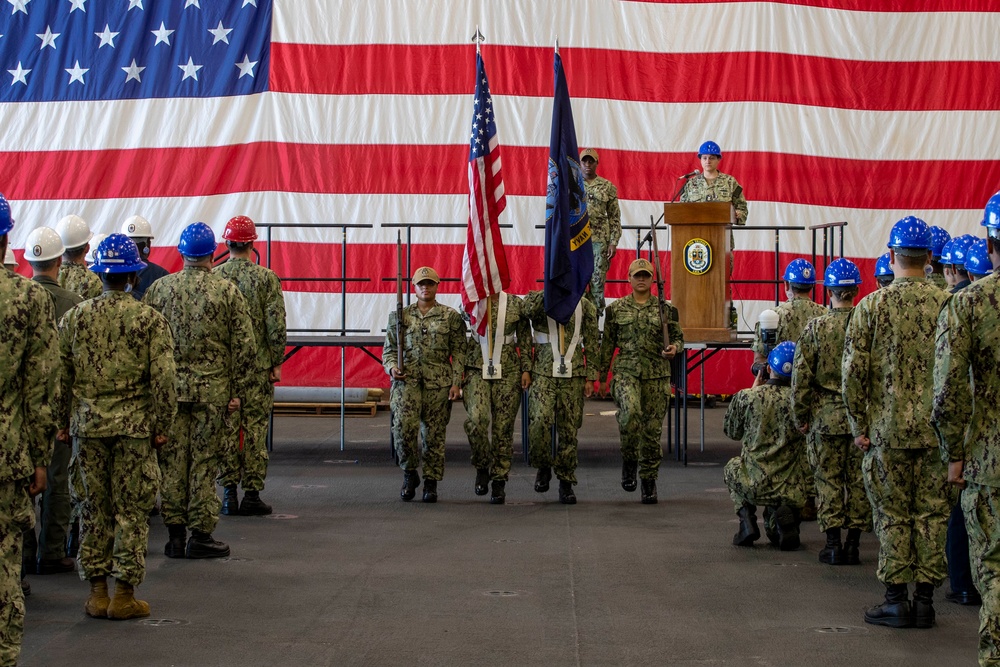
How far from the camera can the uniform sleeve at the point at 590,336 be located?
→ 9.41 metres

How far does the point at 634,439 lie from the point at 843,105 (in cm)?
723

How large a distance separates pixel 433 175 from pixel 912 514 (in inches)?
387

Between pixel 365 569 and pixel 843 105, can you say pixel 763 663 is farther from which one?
pixel 843 105

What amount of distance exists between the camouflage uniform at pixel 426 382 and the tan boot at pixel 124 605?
3662 millimetres

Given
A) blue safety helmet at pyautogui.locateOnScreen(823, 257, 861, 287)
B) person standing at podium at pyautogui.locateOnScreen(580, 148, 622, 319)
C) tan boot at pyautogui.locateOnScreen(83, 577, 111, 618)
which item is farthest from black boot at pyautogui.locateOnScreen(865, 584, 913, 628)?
person standing at podium at pyautogui.locateOnScreen(580, 148, 622, 319)

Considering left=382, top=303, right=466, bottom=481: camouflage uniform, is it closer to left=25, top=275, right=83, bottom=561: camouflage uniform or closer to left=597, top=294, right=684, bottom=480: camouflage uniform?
left=597, top=294, right=684, bottom=480: camouflage uniform

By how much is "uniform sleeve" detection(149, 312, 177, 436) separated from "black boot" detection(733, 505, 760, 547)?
12.1 ft

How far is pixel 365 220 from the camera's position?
14797 millimetres

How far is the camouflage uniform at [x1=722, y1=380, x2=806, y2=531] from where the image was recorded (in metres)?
7.48

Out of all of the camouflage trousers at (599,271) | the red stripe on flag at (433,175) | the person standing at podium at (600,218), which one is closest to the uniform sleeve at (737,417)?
the person standing at podium at (600,218)

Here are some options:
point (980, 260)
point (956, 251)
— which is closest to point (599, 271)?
point (956, 251)

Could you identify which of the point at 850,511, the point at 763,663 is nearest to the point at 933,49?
the point at 850,511

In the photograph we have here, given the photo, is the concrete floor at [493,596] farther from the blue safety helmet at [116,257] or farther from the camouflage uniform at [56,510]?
the blue safety helmet at [116,257]

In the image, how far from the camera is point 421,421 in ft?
30.8
